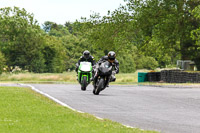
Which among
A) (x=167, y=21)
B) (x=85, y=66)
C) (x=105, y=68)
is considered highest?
(x=167, y=21)

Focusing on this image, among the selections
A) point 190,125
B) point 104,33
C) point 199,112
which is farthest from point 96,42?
point 190,125

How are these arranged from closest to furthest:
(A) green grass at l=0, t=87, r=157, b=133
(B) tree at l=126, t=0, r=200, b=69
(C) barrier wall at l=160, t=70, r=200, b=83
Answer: (A) green grass at l=0, t=87, r=157, b=133, (C) barrier wall at l=160, t=70, r=200, b=83, (B) tree at l=126, t=0, r=200, b=69

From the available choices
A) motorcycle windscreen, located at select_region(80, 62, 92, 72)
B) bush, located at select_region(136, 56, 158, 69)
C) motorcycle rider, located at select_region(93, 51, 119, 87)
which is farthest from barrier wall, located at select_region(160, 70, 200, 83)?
bush, located at select_region(136, 56, 158, 69)

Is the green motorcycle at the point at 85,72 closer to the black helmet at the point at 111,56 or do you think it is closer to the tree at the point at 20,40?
the black helmet at the point at 111,56

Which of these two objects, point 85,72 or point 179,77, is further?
point 179,77

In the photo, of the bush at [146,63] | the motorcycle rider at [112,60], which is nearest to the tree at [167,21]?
the motorcycle rider at [112,60]

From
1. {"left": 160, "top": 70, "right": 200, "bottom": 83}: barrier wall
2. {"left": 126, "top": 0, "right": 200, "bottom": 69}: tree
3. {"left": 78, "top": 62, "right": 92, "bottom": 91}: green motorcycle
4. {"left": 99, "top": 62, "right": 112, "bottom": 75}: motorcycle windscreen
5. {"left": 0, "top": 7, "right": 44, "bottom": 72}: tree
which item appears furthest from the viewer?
{"left": 0, "top": 7, "right": 44, "bottom": 72}: tree

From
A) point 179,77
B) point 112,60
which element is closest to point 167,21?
point 179,77

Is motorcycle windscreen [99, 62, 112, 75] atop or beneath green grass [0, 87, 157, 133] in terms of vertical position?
atop

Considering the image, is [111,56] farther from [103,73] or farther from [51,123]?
[51,123]

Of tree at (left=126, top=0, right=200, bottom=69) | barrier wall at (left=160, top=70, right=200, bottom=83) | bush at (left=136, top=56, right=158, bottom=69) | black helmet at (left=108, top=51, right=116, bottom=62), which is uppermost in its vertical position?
tree at (left=126, top=0, right=200, bottom=69)

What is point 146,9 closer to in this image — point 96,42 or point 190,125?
point 96,42

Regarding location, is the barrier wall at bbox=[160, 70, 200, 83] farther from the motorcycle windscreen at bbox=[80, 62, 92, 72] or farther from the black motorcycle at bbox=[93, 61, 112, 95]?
the black motorcycle at bbox=[93, 61, 112, 95]

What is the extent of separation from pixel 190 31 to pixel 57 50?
1792 inches
